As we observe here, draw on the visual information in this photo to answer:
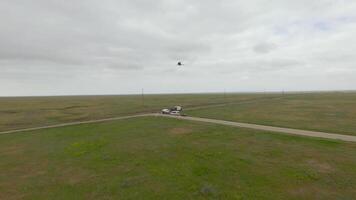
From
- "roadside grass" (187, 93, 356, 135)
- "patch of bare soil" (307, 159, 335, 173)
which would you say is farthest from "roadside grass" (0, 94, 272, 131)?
"patch of bare soil" (307, 159, 335, 173)

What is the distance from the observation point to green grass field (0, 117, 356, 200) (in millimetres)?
8094

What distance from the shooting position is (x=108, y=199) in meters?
7.70

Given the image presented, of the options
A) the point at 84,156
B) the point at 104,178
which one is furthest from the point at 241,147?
the point at 84,156

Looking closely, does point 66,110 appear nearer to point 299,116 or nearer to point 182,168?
point 182,168

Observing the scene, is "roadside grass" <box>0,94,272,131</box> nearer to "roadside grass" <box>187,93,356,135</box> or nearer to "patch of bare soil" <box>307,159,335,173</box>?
"roadside grass" <box>187,93,356,135</box>

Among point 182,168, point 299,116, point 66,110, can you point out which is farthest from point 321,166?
point 66,110

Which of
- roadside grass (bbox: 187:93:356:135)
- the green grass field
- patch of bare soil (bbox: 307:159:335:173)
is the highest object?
roadside grass (bbox: 187:93:356:135)

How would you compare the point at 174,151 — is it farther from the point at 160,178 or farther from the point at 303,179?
the point at 303,179

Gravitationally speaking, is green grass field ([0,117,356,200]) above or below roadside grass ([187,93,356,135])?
below

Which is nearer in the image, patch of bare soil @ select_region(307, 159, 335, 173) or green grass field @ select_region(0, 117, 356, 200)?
green grass field @ select_region(0, 117, 356, 200)

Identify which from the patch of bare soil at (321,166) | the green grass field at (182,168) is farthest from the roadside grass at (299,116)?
the patch of bare soil at (321,166)

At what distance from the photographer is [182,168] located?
10.4 m

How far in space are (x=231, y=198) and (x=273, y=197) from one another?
1615 mm

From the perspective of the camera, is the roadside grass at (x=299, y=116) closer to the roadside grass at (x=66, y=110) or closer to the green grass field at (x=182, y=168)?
the green grass field at (x=182, y=168)
